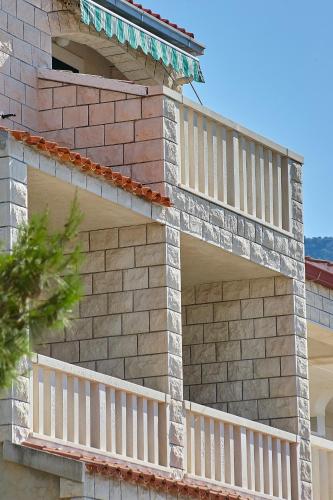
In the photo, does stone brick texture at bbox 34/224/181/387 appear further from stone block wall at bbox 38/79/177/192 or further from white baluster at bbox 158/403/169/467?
stone block wall at bbox 38/79/177/192

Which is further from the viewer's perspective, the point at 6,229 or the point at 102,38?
the point at 102,38

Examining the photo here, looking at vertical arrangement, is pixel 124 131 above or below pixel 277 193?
below

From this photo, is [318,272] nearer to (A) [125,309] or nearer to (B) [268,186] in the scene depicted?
(B) [268,186]

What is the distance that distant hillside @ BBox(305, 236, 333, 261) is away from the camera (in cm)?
14180

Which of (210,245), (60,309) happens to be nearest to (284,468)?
(210,245)

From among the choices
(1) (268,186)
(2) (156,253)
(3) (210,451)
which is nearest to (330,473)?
(3) (210,451)

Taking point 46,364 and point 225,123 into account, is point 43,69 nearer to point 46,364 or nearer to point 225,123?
point 225,123

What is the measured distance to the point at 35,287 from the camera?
11.2 metres

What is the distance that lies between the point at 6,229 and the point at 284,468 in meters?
5.62

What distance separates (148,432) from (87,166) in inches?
109

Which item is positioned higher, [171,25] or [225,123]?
[171,25]

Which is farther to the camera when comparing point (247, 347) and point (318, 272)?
point (318, 272)

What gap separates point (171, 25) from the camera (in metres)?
24.2

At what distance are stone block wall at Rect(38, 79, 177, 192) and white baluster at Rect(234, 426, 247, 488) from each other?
2795mm
